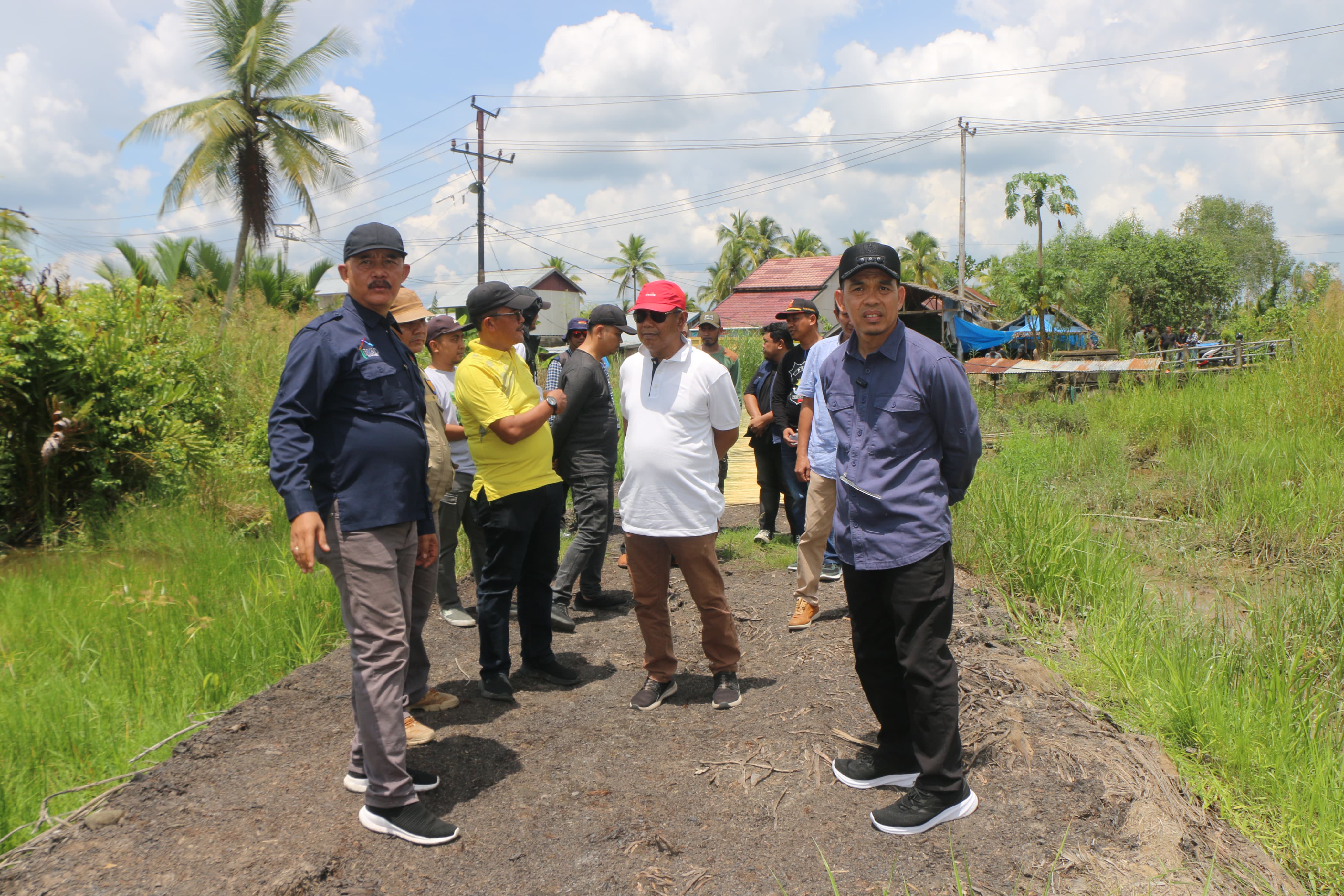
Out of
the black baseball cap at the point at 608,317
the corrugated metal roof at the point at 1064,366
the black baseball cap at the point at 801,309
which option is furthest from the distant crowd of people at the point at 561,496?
the corrugated metal roof at the point at 1064,366

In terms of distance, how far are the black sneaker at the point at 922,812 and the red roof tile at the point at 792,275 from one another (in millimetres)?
41515

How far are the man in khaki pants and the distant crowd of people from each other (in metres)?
0.01

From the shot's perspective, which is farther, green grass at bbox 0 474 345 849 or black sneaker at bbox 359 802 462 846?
green grass at bbox 0 474 345 849

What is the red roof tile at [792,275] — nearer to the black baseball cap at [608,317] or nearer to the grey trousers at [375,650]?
the black baseball cap at [608,317]

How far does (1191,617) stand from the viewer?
463 centimetres

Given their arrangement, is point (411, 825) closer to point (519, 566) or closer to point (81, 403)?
point (519, 566)

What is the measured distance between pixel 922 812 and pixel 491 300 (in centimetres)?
275

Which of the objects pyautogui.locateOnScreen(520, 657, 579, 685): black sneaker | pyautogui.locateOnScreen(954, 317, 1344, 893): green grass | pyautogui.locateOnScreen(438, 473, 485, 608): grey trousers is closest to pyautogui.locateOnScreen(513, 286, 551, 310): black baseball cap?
pyautogui.locateOnScreen(438, 473, 485, 608): grey trousers

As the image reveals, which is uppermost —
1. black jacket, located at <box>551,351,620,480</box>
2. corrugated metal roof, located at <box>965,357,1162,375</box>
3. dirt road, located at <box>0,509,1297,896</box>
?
corrugated metal roof, located at <box>965,357,1162,375</box>

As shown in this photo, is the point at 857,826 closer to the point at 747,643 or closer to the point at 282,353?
the point at 747,643

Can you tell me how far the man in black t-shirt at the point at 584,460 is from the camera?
5266mm

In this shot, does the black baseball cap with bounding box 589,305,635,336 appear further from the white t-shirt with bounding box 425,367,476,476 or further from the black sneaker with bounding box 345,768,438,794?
the black sneaker with bounding box 345,768,438,794

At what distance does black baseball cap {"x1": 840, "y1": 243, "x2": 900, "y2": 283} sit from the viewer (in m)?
2.95

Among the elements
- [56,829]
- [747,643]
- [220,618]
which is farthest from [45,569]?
[747,643]
